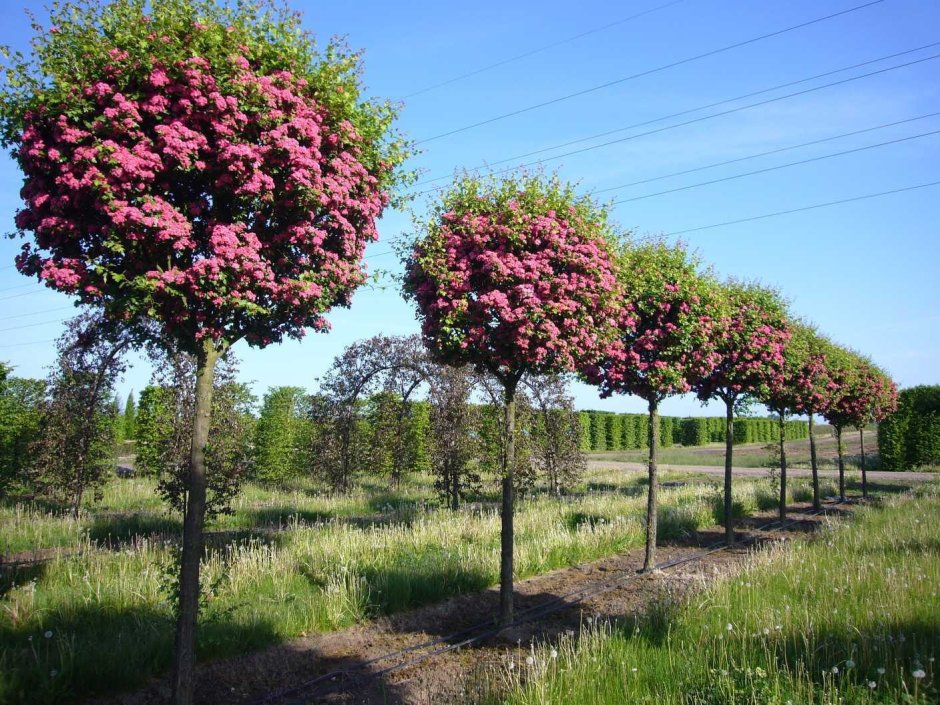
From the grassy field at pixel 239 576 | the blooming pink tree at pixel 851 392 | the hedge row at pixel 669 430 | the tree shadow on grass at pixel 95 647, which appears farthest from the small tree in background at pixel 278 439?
the hedge row at pixel 669 430

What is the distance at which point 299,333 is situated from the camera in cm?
526

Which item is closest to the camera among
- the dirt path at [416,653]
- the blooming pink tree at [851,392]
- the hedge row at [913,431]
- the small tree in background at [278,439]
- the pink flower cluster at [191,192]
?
the pink flower cluster at [191,192]

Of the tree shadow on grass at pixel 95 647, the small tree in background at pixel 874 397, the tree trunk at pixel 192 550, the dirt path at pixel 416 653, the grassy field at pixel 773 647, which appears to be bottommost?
the dirt path at pixel 416 653

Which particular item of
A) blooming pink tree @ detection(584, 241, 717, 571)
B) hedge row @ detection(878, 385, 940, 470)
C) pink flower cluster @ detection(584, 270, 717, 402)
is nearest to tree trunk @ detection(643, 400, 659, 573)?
blooming pink tree @ detection(584, 241, 717, 571)

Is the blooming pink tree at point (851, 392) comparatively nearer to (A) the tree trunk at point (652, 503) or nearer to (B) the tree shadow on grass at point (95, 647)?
(A) the tree trunk at point (652, 503)

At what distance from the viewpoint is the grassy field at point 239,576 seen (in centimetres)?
562

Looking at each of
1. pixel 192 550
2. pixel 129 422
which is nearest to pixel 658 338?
pixel 192 550

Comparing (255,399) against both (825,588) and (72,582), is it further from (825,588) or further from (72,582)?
(825,588)

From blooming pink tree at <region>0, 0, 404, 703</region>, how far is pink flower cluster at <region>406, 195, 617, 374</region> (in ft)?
7.27

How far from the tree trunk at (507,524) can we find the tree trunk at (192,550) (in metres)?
3.50

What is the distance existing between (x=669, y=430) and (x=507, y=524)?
182 ft

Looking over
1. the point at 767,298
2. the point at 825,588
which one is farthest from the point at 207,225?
the point at 767,298

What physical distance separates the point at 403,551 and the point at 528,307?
5081mm

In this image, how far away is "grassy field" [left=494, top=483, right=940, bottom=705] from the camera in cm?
425
